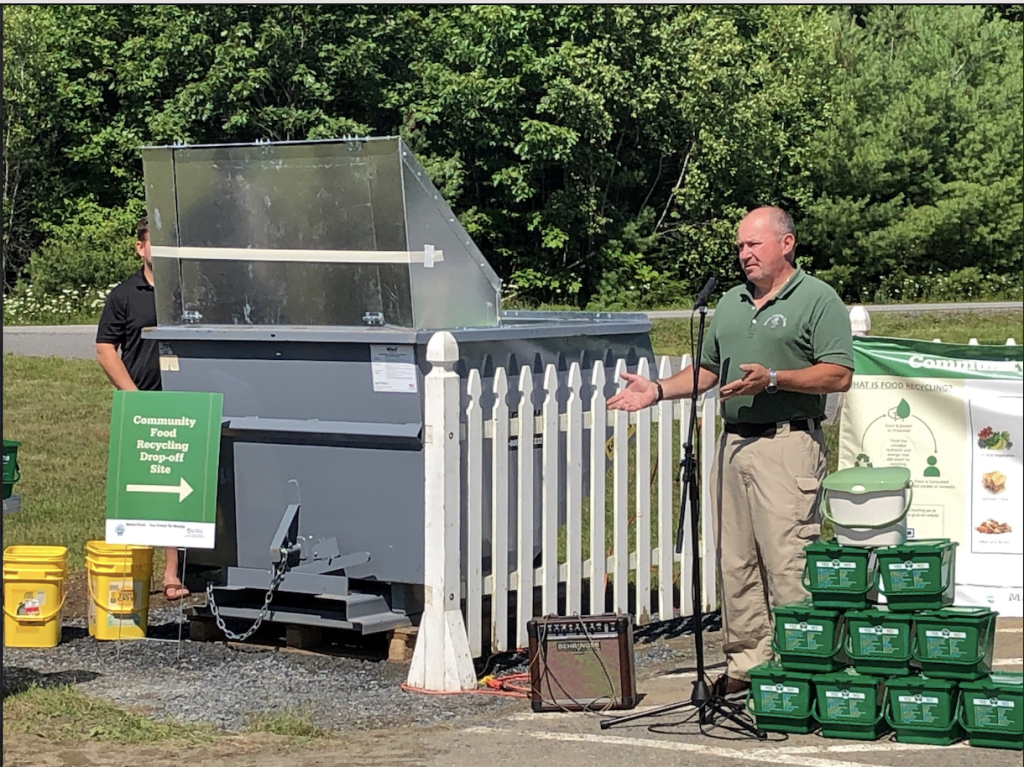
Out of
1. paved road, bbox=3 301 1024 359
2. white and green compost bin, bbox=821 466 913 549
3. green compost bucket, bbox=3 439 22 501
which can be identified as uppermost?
paved road, bbox=3 301 1024 359

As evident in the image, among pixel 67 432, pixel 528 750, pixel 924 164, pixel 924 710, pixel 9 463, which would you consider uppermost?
pixel 924 164

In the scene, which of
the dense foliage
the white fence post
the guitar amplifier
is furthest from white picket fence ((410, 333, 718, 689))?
the dense foliage

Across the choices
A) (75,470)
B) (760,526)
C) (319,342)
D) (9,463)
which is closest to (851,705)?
(760,526)

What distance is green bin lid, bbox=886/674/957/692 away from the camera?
530cm

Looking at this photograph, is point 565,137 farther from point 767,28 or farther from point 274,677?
point 274,677

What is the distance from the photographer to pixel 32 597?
7195 mm

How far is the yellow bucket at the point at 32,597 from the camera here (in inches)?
283

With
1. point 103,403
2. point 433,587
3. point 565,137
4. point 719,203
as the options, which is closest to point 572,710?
point 433,587

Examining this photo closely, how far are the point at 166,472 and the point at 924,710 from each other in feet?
12.4

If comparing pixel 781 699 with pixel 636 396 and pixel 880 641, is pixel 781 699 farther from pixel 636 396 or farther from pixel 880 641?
pixel 636 396

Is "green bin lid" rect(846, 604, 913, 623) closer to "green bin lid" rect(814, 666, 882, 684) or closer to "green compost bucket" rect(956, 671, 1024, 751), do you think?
"green bin lid" rect(814, 666, 882, 684)

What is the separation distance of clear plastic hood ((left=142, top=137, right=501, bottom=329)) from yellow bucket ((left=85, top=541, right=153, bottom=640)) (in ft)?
4.15

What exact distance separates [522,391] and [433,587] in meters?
1.13

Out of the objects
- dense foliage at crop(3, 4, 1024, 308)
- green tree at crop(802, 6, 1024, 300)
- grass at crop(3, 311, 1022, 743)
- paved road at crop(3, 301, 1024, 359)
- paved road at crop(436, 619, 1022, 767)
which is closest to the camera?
paved road at crop(436, 619, 1022, 767)
